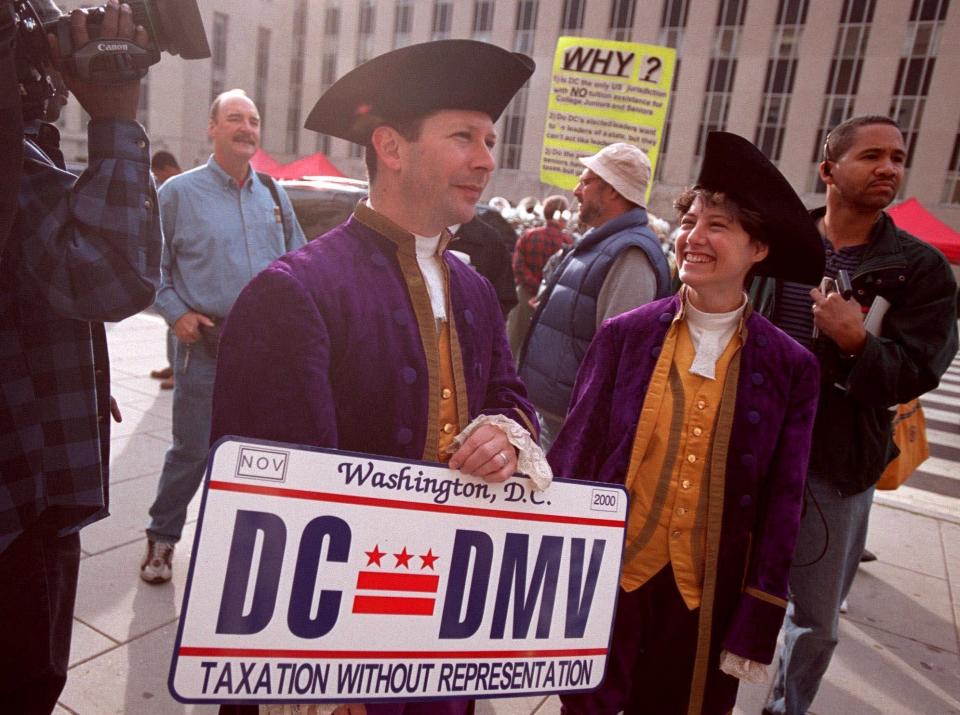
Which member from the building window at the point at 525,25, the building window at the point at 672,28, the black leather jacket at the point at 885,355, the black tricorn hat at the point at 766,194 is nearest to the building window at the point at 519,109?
the building window at the point at 525,25

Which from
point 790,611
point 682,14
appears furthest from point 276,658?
point 682,14

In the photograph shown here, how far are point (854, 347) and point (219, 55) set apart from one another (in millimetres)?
48323

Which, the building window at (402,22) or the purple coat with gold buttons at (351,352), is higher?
the building window at (402,22)

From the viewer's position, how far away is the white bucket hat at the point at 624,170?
330cm

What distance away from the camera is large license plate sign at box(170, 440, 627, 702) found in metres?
1.15

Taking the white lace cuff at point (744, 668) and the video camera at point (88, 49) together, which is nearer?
the video camera at point (88, 49)

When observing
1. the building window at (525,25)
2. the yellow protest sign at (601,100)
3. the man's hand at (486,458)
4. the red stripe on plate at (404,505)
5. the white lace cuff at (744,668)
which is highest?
the building window at (525,25)

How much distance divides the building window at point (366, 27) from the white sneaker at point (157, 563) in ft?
131

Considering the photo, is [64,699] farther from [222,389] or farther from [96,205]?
[96,205]

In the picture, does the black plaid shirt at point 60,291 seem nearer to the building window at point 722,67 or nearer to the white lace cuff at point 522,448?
the white lace cuff at point 522,448

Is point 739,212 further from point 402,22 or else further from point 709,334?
point 402,22

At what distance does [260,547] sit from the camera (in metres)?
1.17

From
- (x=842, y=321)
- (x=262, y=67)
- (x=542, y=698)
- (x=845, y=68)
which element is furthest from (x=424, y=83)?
(x=262, y=67)

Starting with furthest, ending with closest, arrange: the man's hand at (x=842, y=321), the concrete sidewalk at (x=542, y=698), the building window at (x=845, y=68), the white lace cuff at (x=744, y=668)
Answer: the building window at (x=845, y=68)
the concrete sidewalk at (x=542, y=698)
the man's hand at (x=842, y=321)
the white lace cuff at (x=744, y=668)
